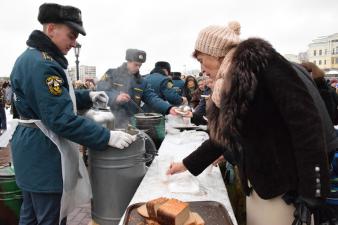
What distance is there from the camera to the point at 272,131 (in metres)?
1.40

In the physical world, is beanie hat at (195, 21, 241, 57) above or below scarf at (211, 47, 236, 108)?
above

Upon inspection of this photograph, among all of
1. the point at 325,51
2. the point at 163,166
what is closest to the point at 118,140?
the point at 163,166

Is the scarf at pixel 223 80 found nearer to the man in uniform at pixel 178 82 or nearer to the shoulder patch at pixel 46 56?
the shoulder patch at pixel 46 56

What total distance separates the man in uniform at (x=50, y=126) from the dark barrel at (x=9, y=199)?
57cm

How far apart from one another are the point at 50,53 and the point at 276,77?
1.58 metres

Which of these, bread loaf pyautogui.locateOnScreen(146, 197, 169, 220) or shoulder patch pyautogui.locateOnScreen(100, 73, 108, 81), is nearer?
bread loaf pyautogui.locateOnScreen(146, 197, 169, 220)

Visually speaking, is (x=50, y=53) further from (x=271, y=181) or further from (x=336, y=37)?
(x=336, y=37)

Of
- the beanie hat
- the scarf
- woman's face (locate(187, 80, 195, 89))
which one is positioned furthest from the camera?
woman's face (locate(187, 80, 195, 89))

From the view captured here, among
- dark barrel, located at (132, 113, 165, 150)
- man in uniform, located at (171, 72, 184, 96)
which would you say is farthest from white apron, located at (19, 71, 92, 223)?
man in uniform, located at (171, 72, 184, 96)

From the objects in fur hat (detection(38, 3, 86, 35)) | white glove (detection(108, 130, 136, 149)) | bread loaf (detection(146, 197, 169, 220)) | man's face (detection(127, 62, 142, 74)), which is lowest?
bread loaf (detection(146, 197, 169, 220))

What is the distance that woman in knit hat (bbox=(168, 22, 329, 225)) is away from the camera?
1.31 m

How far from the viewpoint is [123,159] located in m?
2.25

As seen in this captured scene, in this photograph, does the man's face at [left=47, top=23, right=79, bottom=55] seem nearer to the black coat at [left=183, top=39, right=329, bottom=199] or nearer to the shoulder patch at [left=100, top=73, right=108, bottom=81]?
the black coat at [left=183, top=39, right=329, bottom=199]

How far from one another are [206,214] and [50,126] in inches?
46.6
